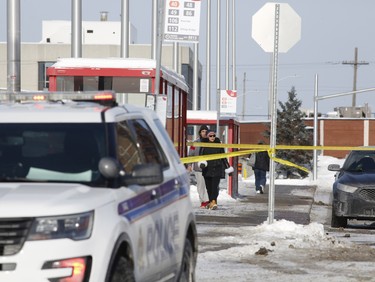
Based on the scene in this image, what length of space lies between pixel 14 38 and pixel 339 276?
29.1 ft

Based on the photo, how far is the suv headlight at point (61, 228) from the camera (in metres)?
6.80

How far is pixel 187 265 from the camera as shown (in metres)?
9.66

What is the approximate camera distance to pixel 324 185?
44844 millimetres

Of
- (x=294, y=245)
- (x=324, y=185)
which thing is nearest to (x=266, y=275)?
(x=294, y=245)

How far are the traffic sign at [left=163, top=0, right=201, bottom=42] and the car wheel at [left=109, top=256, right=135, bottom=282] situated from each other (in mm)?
12706

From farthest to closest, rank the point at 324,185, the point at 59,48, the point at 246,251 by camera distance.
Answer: the point at 59,48
the point at 324,185
the point at 246,251

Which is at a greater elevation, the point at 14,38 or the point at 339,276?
the point at 14,38

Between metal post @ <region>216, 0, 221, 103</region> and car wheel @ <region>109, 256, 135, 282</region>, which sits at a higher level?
metal post @ <region>216, 0, 221, 103</region>

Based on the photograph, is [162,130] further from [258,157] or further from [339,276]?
[258,157]

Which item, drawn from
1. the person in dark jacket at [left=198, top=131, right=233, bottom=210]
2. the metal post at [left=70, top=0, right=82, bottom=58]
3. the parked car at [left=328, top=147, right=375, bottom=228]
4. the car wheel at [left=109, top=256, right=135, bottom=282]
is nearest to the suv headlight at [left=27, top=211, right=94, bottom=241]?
the car wheel at [left=109, top=256, right=135, bottom=282]

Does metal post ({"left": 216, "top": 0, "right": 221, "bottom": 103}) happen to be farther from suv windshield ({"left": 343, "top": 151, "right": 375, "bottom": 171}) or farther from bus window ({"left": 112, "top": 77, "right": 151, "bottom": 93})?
bus window ({"left": 112, "top": 77, "right": 151, "bottom": 93})

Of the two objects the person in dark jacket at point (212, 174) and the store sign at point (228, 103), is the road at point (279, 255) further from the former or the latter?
the store sign at point (228, 103)

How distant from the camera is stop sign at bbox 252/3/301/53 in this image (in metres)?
18.1

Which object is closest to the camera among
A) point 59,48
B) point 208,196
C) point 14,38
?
point 14,38
